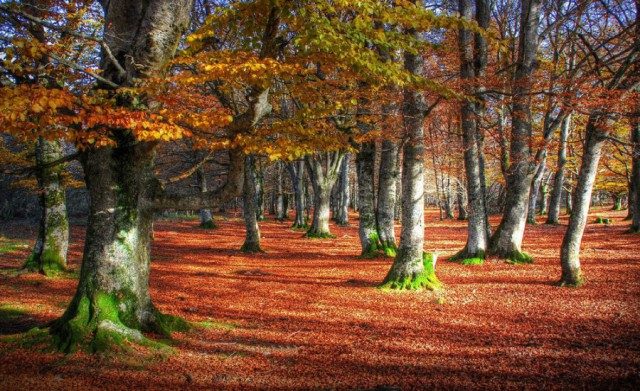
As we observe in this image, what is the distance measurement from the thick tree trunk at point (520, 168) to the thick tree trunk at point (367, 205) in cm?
423

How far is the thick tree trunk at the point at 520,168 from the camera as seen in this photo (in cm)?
1292

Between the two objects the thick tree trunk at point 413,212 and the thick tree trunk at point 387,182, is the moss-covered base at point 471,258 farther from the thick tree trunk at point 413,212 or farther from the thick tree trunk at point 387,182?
the thick tree trunk at point 413,212

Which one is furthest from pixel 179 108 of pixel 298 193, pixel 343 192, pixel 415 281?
pixel 343 192

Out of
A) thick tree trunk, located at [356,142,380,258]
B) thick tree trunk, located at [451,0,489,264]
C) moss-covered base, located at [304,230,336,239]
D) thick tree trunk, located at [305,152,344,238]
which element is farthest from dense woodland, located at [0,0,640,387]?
moss-covered base, located at [304,230,336,239]

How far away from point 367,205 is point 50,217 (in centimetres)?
1038

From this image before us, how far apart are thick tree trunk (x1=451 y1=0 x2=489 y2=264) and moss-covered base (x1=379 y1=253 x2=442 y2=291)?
3774mm

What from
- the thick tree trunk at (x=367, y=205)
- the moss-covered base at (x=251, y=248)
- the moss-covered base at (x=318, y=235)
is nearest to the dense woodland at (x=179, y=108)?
the thick tree trunk at (x=367, y=205)

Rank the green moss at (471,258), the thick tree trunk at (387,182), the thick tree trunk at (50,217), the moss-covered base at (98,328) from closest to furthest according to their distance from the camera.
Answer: the moss-covered base at (98,328) → the thick tree trunk at (50,217) → the green moss at (471,258) → the thick tree trunk at (387,182)

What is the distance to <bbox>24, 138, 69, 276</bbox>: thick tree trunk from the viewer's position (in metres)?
11.3

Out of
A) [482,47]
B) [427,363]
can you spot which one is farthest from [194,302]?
[482,47]

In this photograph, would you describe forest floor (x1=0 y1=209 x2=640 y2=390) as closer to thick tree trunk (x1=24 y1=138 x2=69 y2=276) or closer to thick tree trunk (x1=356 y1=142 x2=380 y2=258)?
thick tree trunk (x1=24 y1=138 x2=69 y2=276)

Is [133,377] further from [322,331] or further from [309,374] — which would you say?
[322,331]

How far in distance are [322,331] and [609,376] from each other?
4.10m

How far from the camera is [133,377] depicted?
5035mm
